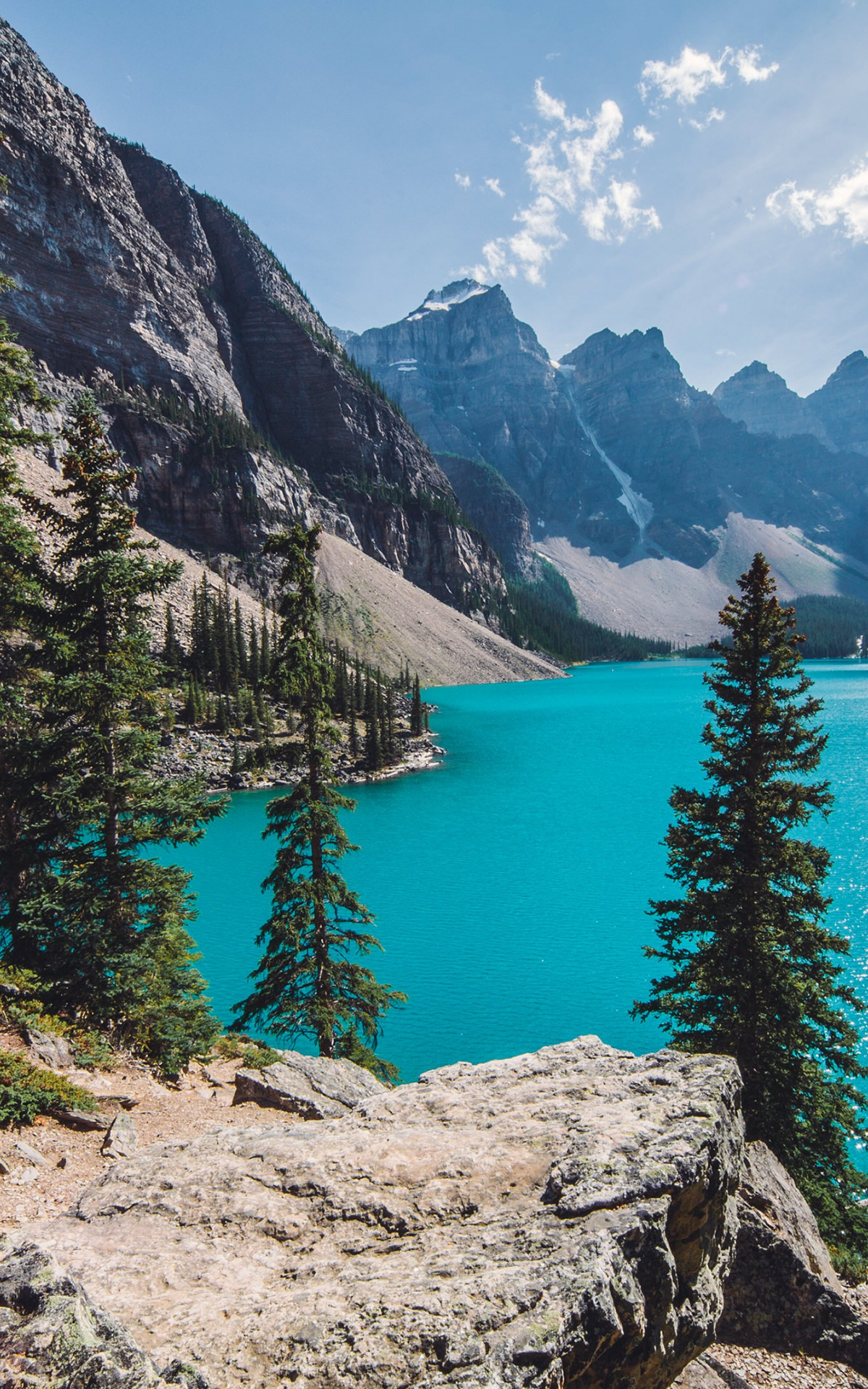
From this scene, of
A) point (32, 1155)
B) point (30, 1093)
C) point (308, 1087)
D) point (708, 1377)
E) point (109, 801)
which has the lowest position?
point (308, 1087)

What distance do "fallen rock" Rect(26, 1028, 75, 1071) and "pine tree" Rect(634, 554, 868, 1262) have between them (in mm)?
12365

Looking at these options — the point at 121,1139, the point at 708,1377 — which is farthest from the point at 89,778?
the point at 708,1377

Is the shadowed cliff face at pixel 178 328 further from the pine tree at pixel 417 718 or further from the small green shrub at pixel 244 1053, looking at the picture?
the small green shrub at pixel 244 1053

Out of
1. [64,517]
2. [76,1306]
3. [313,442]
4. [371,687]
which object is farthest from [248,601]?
[76,1306]

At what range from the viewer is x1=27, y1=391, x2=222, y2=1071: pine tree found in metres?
12.5

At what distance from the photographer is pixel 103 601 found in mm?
13016

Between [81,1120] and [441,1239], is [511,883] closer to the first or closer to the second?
[81,1120]

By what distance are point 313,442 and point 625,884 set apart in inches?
7111

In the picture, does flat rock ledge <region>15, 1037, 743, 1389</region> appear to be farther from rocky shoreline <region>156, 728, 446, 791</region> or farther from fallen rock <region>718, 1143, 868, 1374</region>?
rocky shoreline <region>156, 728, 446, 791</region>

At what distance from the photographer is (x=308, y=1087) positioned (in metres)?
12.4

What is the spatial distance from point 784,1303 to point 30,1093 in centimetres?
Answer: 1078

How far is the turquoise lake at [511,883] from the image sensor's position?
24141mm

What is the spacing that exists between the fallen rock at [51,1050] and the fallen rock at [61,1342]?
27.2ft

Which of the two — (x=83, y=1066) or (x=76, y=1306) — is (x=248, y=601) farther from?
(x=76, y=1306)
